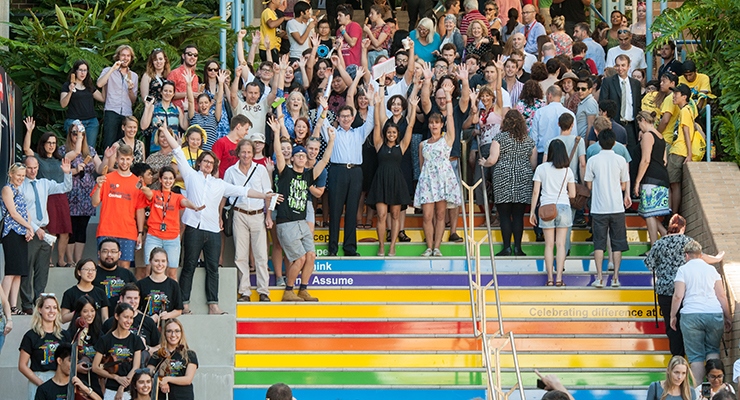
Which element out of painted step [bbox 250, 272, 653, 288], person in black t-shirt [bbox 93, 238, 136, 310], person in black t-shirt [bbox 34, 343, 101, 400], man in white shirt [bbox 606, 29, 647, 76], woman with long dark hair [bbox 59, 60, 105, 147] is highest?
man in white shirt [bbox 606, 29, 647, 76]

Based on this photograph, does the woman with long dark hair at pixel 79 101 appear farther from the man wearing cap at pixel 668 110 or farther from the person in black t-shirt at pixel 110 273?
the man wearing cap at pixel 668 110

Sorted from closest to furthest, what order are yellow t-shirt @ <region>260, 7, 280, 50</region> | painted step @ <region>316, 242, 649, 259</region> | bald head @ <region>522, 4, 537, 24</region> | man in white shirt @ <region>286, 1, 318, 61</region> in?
painted step @ <region>316, 242, 649, 259</region>, man in white shirt @ <region>286, 1, 318, 61</region>, yellow t-shirt @ <region>260, 7, 280, 50</region>, bald head @ <region>522, 4, 537, 24</region>

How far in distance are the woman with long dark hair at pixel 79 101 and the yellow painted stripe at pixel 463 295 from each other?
338 centimetres

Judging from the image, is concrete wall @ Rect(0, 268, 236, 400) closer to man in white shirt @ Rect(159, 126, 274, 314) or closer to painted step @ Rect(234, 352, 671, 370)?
man in white shirt @ Rect(159, 126, 274, 314)

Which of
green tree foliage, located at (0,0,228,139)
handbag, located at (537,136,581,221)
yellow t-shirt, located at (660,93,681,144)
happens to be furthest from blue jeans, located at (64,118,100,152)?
yellow t-shirt, located at (660,93,681,144)

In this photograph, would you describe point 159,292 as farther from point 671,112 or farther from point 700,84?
point 700,84

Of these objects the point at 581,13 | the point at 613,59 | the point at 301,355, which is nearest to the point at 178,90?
the point at 301,355

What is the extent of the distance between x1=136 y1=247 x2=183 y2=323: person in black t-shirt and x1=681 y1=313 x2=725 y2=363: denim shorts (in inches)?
200

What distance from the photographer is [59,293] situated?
48.1ft

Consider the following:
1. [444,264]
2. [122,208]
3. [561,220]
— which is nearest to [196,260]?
[122,208]

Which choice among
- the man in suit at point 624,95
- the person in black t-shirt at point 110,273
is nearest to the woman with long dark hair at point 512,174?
the man in suit at point 624,95

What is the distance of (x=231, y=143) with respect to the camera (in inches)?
627

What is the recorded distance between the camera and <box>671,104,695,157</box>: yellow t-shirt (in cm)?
1614

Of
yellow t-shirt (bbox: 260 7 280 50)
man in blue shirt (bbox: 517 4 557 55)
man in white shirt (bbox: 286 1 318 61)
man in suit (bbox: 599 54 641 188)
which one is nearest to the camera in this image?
man in suit (bbox: 599 54 641 188)
